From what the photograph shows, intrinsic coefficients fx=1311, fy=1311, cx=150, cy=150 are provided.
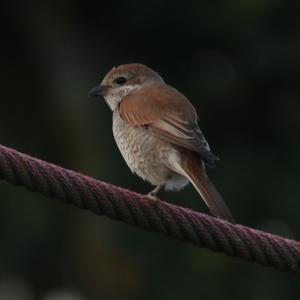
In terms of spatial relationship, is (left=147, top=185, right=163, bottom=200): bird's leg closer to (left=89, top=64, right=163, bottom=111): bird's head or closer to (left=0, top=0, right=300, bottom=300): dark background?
(left=89, top=64, right=163, bottom=111): bird's head

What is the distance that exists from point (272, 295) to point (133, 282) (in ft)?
4.95

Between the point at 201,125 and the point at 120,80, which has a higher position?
the point at 120,80

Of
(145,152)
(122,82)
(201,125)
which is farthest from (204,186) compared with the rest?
(201,125)

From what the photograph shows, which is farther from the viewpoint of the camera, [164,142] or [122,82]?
[122,82]

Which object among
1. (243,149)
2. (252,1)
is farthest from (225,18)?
(243,149)

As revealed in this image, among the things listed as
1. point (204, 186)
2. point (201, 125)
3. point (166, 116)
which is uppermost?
point (166, 116)

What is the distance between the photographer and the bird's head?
763cm

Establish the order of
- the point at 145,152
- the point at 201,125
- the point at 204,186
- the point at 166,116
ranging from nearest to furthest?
the point at 204,186
the point at 145,152
the point at 166,116
the point at 201,125

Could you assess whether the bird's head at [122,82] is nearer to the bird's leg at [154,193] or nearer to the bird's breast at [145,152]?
the bird's breast at [145,152]

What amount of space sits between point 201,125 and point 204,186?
561 centimetres

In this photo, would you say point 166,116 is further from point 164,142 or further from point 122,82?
point 122,82

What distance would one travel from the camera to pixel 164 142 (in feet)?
21.4

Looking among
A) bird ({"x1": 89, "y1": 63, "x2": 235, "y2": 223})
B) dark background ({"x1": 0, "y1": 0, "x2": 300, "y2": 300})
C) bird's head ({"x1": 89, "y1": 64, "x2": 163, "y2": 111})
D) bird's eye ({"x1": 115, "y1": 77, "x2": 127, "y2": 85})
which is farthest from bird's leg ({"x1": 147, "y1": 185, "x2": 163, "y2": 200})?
dark background ({"x1": 0, "y1": 0, "x2": 300, "y2": 300})

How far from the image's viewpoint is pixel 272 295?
1099cm
